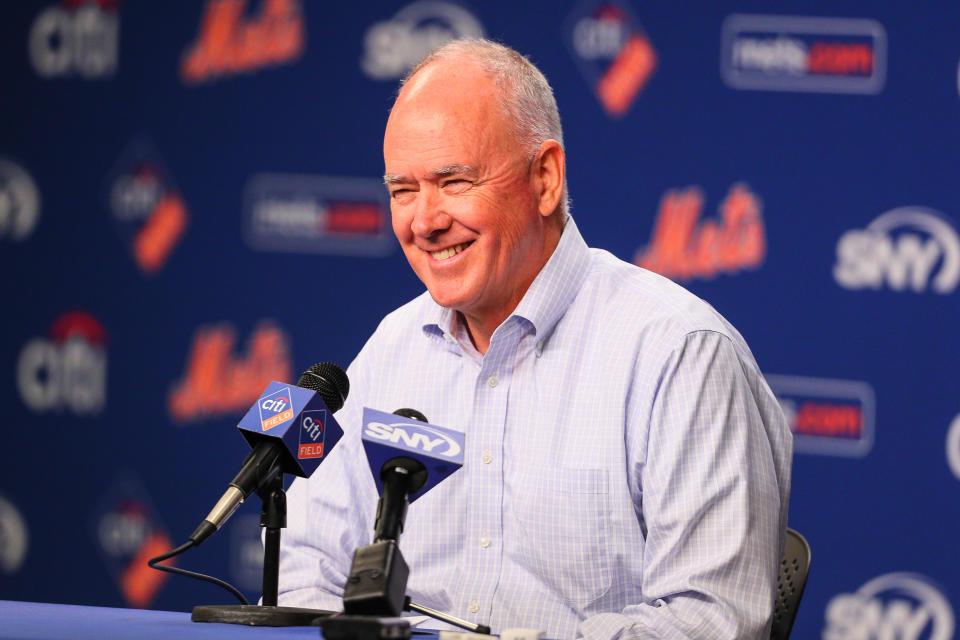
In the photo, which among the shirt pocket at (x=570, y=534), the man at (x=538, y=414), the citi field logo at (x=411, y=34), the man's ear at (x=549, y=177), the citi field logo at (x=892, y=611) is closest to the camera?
the man at (x=538, y=414)

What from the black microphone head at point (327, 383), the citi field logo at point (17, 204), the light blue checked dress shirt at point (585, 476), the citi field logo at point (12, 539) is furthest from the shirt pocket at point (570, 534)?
the citi field logo at point (17, 204)

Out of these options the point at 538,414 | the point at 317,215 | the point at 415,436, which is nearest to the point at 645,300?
the point at 538,414

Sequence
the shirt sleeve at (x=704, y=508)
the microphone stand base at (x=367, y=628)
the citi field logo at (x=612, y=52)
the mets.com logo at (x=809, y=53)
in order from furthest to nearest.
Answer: the citi field logo at (x=612, y=52), the mets.com logo at (x=809, y=53), the shirt sleeve at (x=704, y=508), the microphone stand base at (x=367, y=628)

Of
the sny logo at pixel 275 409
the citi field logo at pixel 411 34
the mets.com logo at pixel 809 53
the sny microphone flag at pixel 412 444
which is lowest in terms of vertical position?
the sny microphone flag at pixel 412 444

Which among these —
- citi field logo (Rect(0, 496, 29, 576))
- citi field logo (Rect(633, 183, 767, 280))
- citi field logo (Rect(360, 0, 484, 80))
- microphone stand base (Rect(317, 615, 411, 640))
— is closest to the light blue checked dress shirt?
microphone stand base (Rect(317, 615, 411, 640))

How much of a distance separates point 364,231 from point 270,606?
259cm

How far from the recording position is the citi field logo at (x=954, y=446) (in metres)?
3.62

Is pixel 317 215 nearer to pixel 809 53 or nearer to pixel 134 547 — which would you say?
pixel 134 547

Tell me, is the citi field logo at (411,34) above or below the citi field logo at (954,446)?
above

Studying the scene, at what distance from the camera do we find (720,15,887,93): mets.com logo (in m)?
3.72

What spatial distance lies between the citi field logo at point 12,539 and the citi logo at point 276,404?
3.12m

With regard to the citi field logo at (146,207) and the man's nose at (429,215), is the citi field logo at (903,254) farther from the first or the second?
the citi field logo at (146,207)

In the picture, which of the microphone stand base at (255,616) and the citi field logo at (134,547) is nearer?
the microphone stand base at (255,616)

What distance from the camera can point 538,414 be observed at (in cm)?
214
